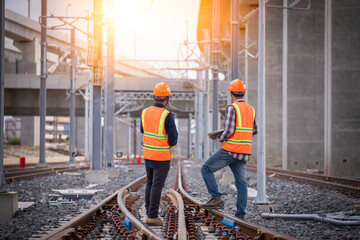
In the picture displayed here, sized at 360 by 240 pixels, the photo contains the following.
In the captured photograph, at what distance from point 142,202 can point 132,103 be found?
51605mm

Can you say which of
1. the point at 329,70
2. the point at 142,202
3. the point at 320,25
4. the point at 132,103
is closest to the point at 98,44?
the point at 142,202

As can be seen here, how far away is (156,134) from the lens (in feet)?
25.6

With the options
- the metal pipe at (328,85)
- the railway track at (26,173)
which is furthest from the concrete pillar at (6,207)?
the metal pipe at (328,85)

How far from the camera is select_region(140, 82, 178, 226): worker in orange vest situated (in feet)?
25.5

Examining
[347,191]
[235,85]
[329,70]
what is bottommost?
[347,191]

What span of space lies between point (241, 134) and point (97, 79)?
1225cm

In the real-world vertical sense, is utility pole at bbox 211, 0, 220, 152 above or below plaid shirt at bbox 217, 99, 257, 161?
above

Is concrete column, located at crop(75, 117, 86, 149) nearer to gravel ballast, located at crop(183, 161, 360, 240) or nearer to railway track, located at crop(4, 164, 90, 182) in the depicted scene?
railway track, located at crop(4, 164, 90, 182)

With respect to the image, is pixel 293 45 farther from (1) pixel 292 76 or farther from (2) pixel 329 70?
(2) pixel 329 70

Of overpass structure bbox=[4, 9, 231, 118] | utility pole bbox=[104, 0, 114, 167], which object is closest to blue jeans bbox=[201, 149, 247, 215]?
utility pole bbox=[104, 0, 114, 167]

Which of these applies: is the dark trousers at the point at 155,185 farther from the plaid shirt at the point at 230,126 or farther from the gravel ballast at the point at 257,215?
the gravel ballast at the point at 257,215

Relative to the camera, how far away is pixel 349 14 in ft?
90.4

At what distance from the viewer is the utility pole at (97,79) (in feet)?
64.1

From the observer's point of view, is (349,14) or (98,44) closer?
(98,44)
